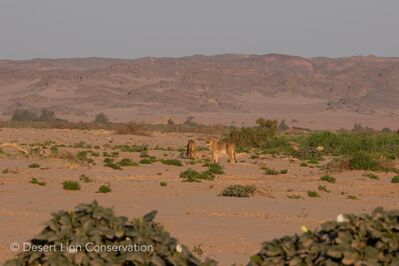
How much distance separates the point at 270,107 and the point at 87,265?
125108 mm

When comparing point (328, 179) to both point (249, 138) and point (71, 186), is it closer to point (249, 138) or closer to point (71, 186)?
point (71, 186)

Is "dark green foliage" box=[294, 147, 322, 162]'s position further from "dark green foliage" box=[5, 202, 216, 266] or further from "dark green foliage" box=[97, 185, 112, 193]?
"dark green foliage" box=[5, 202, 216, 266]

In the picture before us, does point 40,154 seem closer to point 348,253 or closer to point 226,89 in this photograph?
point 348,253

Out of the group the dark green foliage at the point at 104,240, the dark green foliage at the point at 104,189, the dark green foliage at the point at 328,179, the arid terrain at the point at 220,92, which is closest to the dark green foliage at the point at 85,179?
the dark green foliage at the point at 104,189

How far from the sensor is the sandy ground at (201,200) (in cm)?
1438

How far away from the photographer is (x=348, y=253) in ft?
18.6

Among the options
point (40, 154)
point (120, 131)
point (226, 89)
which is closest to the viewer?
point (40, 154)

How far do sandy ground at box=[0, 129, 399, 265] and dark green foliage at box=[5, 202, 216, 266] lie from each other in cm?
246

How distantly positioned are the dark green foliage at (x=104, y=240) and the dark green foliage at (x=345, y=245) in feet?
1.84

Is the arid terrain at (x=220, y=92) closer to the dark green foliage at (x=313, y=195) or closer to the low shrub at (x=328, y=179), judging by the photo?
the low shrub at (x=328, y=179)

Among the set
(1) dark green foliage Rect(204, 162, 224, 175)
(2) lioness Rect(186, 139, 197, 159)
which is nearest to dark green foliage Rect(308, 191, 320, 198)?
(1) dark green foliage Rect(204, 162, 224, 175)

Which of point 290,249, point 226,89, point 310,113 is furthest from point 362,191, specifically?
point 226,89

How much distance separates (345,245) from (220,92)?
13433cm

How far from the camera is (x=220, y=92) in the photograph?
140m
